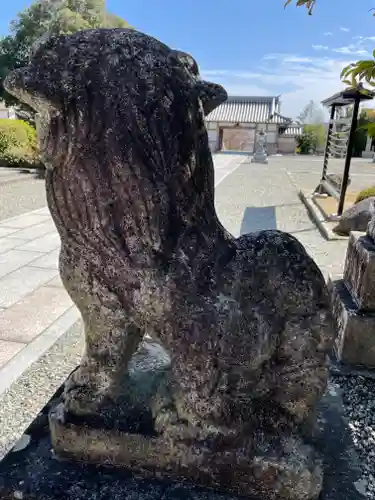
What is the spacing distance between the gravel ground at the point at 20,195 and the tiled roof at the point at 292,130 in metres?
26.0

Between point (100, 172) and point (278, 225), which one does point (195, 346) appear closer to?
point (100, 172)

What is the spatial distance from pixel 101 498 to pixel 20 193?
28.5ft

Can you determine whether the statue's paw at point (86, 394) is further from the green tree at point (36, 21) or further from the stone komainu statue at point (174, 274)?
the green tree at point (36, 21)

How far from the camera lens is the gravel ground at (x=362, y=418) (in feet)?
4.82

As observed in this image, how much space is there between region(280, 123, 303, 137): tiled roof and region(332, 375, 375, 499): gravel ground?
1317 inches

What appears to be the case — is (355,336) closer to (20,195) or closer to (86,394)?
(86,394)

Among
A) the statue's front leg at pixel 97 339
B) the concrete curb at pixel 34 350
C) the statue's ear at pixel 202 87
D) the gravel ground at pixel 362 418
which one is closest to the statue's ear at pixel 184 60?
the statue's ear at pixel 202 87

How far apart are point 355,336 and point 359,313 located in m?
0.13

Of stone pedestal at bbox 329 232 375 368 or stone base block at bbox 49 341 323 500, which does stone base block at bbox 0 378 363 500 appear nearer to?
stone base block at bbox 49 341 323 500

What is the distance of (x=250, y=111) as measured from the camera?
3728cm

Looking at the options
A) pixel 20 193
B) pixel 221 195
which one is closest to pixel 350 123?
pixel 221 195

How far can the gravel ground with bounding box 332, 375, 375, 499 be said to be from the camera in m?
1.47

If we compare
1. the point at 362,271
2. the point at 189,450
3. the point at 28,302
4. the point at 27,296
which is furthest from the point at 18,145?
the point at 189,450

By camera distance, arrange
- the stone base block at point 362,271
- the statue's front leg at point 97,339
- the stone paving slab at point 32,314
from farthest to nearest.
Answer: the stone paving slab at point 32,314 → the stone base block at point 362,271 → the statue's front leg at point 97,339
